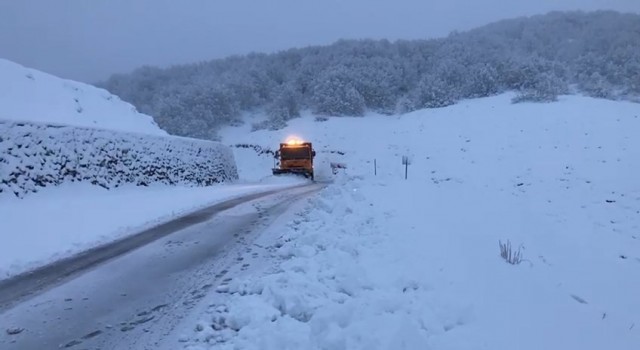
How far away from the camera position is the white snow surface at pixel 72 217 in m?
8.81

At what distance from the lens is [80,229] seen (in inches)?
426

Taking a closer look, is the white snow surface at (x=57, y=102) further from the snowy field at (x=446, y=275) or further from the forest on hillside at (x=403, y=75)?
the forest on hillside at (x=403, y=75)

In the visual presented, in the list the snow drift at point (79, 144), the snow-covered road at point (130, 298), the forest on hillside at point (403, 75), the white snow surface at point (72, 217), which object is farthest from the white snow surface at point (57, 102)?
the forest on hillside at point (403, 75)

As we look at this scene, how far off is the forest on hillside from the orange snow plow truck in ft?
82.2

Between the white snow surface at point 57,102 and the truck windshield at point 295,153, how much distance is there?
910 cm

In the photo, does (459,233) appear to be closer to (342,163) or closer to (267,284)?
(267,284)

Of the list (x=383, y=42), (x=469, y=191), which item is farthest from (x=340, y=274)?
(x=383, y=42)

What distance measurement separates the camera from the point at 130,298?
19.6 ft

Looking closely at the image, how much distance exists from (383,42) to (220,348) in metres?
84.7

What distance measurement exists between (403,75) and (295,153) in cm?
4195

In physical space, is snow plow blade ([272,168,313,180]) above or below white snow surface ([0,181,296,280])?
below

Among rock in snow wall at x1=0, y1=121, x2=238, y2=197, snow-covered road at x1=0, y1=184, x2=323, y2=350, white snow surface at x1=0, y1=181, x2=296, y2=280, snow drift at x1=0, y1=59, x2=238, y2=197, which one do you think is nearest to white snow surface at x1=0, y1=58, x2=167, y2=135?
snow drift at x1=0, y1=59, x2=238, y2=197

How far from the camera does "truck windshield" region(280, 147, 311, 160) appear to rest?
32094 mm

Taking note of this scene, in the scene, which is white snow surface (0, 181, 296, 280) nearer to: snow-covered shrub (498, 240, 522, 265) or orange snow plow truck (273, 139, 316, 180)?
snow-covered shrub (498, 240, 522, 265)
